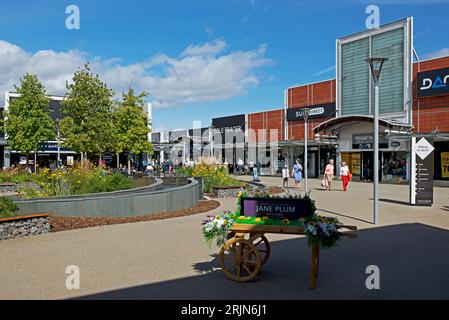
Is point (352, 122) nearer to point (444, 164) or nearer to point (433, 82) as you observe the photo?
point (433, 82)

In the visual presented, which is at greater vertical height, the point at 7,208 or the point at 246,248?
the point at 7,208

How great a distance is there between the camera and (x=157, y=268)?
6.95 meters

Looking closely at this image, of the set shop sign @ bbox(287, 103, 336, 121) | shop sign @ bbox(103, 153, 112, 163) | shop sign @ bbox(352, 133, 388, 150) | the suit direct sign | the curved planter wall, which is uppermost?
shop sign @ bbox(287, 103, 336, 121)

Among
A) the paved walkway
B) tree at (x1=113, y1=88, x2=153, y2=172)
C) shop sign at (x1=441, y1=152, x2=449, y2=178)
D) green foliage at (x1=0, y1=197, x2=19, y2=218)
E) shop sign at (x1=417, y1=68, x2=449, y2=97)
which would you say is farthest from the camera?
tree at (x1=113, y1=88, x2=153, y2=172)

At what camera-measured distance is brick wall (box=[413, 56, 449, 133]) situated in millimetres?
26750

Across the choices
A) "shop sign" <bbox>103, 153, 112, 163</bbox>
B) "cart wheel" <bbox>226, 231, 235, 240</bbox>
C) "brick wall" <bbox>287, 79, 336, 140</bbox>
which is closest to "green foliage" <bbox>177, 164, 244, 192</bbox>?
"cart wheel" <bbox>226, 231, 235, 240</bbox>

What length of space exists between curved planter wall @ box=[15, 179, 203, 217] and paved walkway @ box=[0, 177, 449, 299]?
1.06 m

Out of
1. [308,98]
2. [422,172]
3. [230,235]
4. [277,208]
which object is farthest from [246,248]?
[308,98]

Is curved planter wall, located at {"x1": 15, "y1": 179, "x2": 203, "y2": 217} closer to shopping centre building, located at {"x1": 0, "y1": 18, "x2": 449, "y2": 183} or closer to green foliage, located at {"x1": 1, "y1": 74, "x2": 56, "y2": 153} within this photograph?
shopping centre building, located at {"x1": 0, "y1": 18, "x2": 449, "y2": 183}

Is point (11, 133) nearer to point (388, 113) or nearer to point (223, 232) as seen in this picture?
point (388, 113)

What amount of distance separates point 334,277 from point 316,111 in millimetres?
31344

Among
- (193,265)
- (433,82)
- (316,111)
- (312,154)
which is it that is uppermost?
(433,82)

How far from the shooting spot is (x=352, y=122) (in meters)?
31.7

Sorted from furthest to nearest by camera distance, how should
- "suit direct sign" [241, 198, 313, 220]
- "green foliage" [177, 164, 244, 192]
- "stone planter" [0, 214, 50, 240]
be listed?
"green foliage" [177, 164, 244, 192] → "stone planter" [0, 214, 50, 240] → "suit direct sign" [241, 198, 313, 220]
